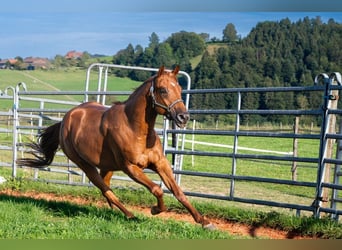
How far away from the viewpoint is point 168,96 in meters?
4.85

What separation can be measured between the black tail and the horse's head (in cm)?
254

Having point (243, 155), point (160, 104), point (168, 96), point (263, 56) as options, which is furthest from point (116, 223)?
point (263, 56)

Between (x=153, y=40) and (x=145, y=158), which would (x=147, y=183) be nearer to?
(x=145, y=158)

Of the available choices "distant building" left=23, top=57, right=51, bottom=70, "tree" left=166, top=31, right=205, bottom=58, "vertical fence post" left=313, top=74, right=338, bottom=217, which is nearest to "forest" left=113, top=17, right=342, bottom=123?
"tree" left=166, top=31, right=205, bottom=58

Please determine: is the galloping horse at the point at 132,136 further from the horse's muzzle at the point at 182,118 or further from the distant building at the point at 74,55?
the distant building at the point at 74,55

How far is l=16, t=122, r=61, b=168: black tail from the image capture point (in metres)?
7.10

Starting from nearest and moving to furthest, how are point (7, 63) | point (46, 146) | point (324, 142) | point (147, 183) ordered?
point (147, 183)
point (324, 142)
point (46, 146)
point (7, 63)

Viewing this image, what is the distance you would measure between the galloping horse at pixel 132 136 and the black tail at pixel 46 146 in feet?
3.05

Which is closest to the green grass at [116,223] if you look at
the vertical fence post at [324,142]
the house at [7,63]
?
the vertical fence post at [324,142]

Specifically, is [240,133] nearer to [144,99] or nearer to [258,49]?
[144,99]

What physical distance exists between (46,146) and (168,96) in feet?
9.82

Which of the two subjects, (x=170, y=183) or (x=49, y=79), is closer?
(x=170, y=183)

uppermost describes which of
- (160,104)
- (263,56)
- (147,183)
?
(263,56)

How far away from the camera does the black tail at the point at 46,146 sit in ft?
23.3
